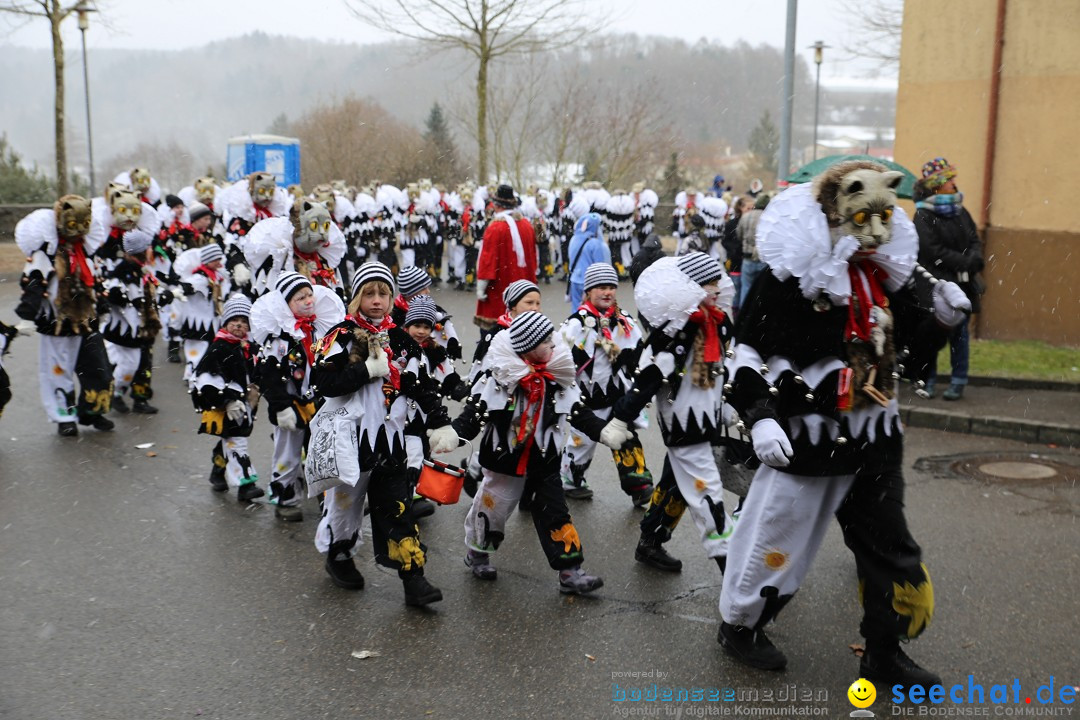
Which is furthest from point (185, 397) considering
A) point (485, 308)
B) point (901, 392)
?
point (901, 392)

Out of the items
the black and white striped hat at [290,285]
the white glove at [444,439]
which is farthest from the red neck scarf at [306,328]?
the white glove at [444,439]

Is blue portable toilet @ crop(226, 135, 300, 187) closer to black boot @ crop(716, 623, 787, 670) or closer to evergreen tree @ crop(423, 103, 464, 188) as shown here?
evergreen tree @ crop(423, 103, 464, 188)

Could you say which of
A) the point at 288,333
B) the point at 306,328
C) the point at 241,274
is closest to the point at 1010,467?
the point at 306,328

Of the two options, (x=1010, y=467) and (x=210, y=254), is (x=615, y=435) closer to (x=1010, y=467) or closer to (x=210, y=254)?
(x=1010, y=467)

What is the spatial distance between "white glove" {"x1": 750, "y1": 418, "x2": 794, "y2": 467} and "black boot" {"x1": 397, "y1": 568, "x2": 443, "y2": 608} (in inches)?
81.6

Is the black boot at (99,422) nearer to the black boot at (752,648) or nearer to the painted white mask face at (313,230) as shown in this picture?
the painted white mask face at (313,230)

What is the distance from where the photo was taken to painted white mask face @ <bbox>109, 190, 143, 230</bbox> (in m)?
9.72

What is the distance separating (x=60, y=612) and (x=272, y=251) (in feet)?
11.4

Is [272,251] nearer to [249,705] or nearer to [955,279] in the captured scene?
[249,705]

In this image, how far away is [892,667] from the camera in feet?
14.8

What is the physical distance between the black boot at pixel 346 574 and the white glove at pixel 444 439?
903mm

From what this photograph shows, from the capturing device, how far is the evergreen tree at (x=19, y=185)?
29656 millimetres

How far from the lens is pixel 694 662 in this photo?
4.88 m

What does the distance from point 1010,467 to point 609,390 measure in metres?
3.23
